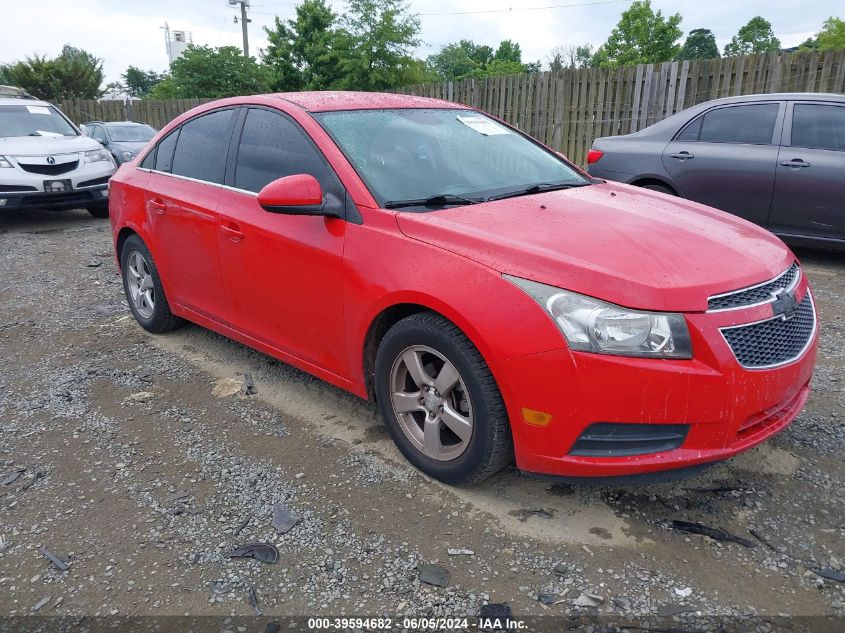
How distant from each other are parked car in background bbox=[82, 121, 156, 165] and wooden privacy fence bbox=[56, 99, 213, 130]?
708 cm

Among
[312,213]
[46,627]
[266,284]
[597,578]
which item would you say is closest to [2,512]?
[46,627]

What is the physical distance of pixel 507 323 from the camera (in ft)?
7.92

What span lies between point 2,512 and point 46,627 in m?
0.84

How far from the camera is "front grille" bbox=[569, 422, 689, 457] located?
2.36 metres

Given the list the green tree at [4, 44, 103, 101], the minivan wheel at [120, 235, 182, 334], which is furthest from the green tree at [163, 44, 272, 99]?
the minivan wheel at [120, 235, 182, 334]

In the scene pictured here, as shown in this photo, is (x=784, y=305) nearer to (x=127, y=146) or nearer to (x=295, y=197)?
(x=295, y=197)

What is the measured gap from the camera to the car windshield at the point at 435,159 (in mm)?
3127

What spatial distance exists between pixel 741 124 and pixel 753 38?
98.0 m

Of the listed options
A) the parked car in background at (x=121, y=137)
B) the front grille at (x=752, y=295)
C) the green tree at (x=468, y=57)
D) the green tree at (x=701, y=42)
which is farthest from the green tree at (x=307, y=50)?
the green tree at (x=701, y=42)

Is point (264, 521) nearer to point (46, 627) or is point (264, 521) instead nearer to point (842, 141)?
point (46, 627)

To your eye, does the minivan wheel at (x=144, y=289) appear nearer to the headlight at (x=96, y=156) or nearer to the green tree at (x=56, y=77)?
the headlight at (x=96, y=156)

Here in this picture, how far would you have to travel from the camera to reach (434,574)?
2.39m

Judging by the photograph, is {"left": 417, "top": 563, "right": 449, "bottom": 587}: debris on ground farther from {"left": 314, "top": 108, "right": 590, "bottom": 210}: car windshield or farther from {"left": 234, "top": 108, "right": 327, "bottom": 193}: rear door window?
{"left": 234, "top": 108, "right": 327, "bottom": 193}: rear door window

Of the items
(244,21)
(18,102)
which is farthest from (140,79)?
(18,102)
